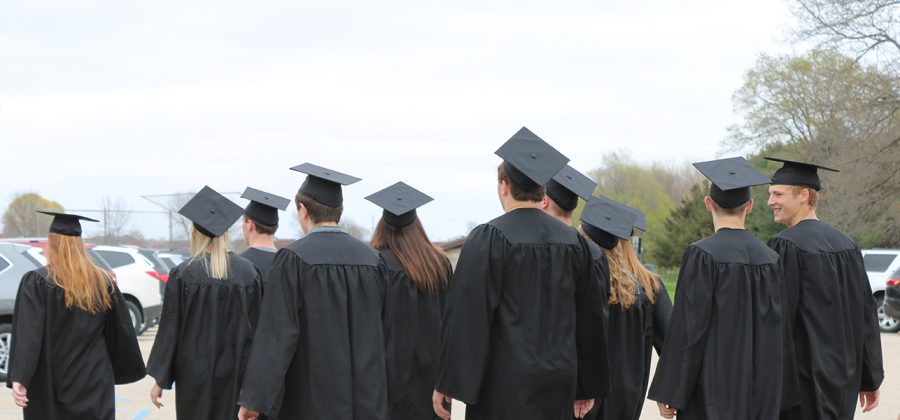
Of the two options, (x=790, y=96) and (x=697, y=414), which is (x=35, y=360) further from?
(x=790, y=96)

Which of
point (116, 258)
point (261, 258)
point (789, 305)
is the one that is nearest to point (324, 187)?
point (261, 258)

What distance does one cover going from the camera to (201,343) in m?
6.59

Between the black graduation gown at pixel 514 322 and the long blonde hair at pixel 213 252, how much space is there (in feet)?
6.69

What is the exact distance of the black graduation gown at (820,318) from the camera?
625cm

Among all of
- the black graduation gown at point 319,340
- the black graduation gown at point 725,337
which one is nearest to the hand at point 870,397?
the black graduation gown at point 725,337

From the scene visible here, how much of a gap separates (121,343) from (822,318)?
4348mm

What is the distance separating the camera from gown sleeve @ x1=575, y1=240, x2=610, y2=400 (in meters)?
5.36

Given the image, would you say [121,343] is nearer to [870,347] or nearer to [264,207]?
[264,207]

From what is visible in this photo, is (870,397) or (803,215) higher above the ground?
(803,215)

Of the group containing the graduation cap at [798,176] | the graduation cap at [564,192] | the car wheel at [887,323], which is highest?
the graduation cap at [798,176]

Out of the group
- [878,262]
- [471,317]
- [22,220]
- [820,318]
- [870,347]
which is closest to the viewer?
[471,317]

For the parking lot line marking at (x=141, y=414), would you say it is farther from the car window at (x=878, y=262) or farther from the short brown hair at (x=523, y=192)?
the car window at (x=878, y=262)

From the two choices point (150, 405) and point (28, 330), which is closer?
point (28, 330)

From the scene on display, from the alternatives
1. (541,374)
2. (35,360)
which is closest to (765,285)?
(541,374)
